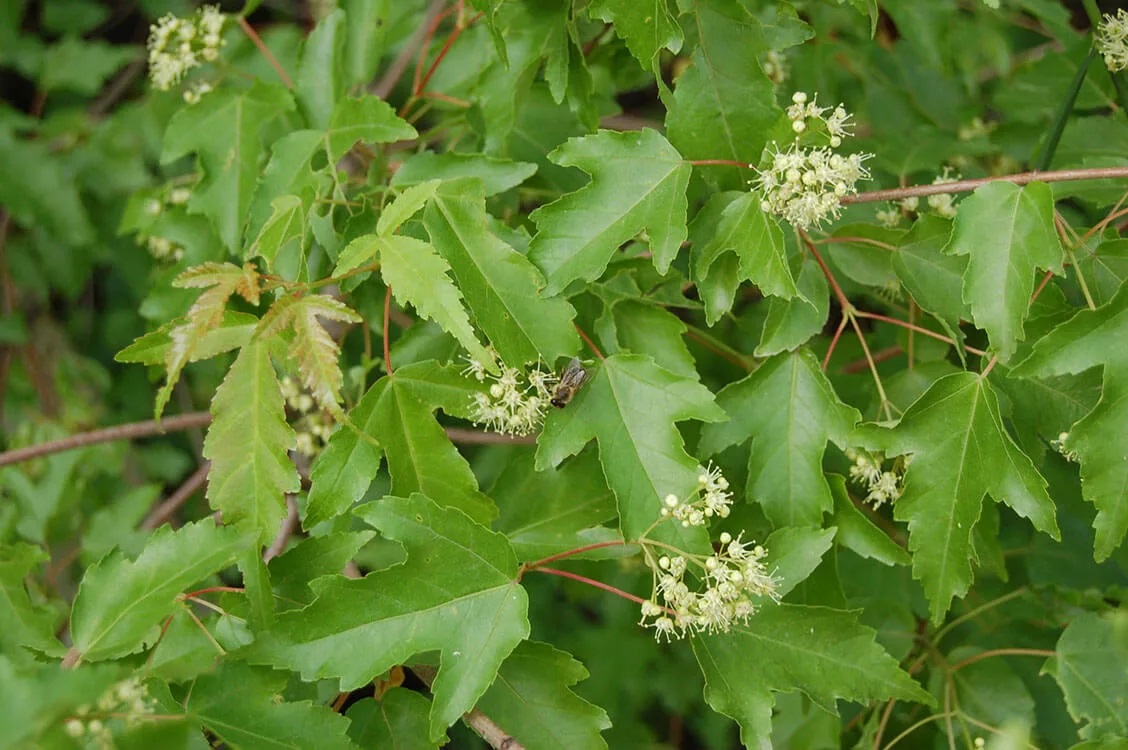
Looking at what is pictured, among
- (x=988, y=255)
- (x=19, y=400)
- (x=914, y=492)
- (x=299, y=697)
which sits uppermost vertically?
(x=988, y=255)

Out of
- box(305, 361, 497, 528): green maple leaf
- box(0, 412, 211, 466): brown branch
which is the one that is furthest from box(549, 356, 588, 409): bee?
box(0, 412, 211, 466): brown branch

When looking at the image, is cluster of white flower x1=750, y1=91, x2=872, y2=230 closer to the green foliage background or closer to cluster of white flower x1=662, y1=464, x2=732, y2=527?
the green foliage background

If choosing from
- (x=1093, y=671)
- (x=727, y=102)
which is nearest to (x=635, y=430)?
(x=727, y=102)

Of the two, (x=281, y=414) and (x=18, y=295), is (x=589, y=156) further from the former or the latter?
(x=18, y=295)

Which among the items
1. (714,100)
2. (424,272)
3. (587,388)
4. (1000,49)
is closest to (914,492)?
(587,388)

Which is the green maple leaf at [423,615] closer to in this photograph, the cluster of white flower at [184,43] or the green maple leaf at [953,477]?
the green maple leaf at [953,477]

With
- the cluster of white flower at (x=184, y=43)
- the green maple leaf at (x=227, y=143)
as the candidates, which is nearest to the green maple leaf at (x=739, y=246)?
the green maple leaf at (x=227, y=143)
